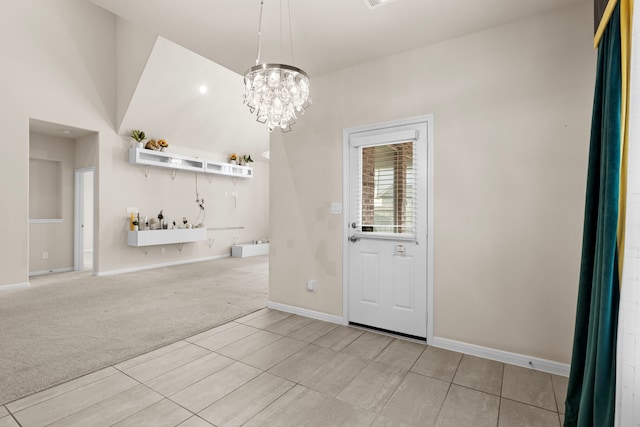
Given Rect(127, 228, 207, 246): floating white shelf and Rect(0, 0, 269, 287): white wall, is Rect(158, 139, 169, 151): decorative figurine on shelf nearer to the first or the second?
Rect(0, 0, 269, 287): white wall

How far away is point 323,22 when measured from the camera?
2.62 meters

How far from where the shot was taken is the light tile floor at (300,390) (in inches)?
75.5

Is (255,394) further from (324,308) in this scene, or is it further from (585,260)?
(585,260)

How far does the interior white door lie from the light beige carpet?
1616 millimetres

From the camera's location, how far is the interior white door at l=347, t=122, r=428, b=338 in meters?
3.04

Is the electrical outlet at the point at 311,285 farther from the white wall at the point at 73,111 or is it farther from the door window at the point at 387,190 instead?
the white wall at the point at 73,111

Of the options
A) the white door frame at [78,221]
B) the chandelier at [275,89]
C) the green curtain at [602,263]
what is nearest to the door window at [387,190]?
the chandelier at [275,89]

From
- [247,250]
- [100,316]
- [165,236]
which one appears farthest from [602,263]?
[247,250]

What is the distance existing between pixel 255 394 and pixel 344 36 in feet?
9.76

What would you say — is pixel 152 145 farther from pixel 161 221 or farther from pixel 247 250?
pixel 247 250

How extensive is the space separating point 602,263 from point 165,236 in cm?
696

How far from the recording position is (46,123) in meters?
5.35

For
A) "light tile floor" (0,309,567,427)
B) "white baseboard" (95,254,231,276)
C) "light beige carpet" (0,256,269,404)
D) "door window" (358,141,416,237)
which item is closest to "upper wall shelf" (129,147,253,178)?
"white baseboard" (95,254,231,276)

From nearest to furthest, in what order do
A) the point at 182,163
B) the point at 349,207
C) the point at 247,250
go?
the point at 349,207, the point at 182,163, the point at 247,250
